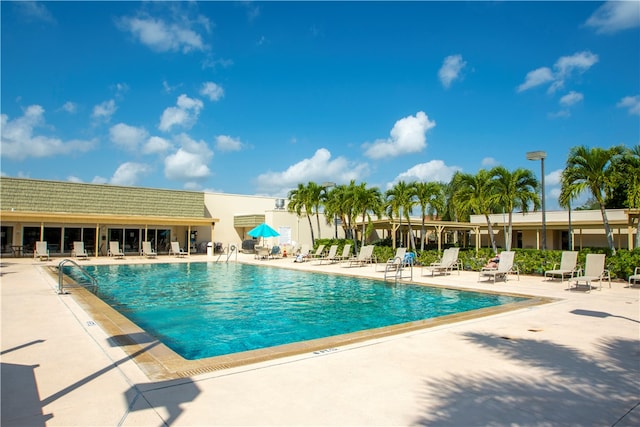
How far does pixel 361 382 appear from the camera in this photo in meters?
4.39

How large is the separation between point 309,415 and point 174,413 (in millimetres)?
1106

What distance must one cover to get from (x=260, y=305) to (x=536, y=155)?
12.5 m

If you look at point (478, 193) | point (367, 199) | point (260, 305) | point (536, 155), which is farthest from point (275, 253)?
point (260, 305)

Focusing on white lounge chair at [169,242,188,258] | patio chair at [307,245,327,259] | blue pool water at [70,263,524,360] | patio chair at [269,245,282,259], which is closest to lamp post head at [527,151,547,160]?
blue pool water at [70,263,524,360]

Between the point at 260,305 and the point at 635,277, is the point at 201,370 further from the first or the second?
the point at 635,277

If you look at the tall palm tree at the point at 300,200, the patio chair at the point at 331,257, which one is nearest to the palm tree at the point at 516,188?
the patio chair at the point at 331,257

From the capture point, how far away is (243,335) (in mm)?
7773

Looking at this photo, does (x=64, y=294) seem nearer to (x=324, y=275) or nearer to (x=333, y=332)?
(x=333, y=332)

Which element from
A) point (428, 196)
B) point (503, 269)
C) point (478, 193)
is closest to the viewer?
point (503, 269)

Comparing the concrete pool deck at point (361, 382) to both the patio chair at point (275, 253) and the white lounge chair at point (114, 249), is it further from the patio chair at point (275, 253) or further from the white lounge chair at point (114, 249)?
the patio chair at point (275, 253)

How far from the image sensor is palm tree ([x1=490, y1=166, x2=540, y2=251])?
707 inches

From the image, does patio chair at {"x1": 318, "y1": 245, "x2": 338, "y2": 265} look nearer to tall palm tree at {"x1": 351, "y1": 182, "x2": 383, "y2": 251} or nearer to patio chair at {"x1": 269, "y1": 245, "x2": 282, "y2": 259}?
tall palm tree at {"x1": 351, "y1": 182, "x2": 383, "y2": 251}

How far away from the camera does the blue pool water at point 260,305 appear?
25.5 ft

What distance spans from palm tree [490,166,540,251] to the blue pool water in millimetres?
7374
